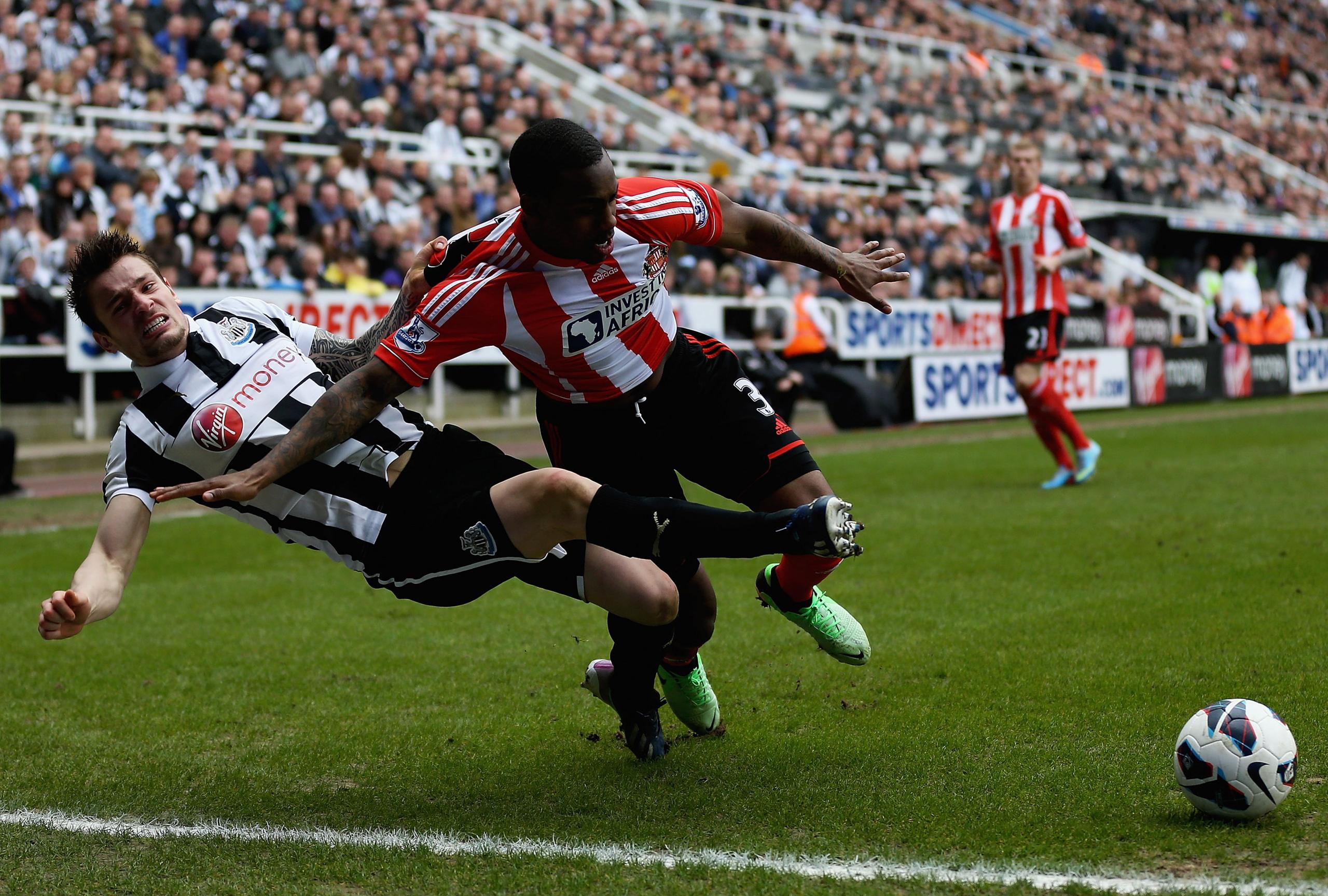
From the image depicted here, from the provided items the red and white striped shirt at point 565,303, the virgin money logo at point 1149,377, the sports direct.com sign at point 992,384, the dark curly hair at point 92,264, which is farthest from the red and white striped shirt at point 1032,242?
the virgin money logo at point 1149,377

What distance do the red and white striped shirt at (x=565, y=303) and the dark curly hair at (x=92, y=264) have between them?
2.91 feet

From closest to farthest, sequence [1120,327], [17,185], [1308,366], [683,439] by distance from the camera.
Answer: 1. [683,439]
2. [17,185]
3. [1120,327]
4. [1308,366]

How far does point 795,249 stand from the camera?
4.83 m

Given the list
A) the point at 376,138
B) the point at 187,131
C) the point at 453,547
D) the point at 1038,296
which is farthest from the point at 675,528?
the point at 376,138

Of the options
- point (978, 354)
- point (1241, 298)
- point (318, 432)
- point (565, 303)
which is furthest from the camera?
point (1241, 298)

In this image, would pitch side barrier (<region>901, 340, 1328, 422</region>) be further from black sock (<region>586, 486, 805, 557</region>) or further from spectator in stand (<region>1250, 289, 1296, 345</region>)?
black sock (<region>586, 486, 805, 557</region>)

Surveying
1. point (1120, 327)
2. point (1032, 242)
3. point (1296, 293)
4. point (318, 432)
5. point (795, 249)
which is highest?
point (795, 249)

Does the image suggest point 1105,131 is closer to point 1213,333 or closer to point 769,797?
point 1213,333

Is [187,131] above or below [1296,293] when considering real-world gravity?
above

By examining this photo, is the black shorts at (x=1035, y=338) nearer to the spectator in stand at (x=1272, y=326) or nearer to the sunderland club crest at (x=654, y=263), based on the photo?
the sunderland club crest at (x=654, y=263)

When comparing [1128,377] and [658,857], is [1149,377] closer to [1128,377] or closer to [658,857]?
[1128,377]

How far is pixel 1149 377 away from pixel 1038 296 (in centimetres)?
1079

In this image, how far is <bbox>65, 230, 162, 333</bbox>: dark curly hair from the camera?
13.6 ft

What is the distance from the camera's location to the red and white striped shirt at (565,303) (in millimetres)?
4188
